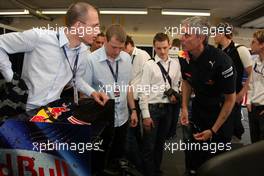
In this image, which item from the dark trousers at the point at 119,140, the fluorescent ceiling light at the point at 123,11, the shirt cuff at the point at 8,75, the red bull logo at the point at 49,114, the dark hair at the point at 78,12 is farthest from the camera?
the fluorescent ceiling light at the point at 123,11

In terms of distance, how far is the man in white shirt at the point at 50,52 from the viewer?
44.5 inches

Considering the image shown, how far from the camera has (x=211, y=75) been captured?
157 cm

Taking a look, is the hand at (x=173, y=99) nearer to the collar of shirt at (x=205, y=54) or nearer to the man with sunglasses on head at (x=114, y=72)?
the man with sunglasses on head at (x=114, y=72)

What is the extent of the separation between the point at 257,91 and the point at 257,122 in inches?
9.9

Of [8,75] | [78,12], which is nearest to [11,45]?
[8,75]

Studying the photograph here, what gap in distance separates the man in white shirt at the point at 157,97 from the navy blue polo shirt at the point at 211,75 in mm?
559

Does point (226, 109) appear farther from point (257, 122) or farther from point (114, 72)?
point (257, 122)

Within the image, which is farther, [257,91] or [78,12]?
[257,91]

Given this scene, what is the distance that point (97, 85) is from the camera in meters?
1.76

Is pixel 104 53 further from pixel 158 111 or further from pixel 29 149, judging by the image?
pixel 29 149

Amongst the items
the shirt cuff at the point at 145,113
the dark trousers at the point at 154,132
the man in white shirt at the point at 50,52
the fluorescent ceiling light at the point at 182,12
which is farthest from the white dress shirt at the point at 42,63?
the fluorescent ceiling light at the point at 182,12

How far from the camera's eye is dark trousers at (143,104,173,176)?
223 cm

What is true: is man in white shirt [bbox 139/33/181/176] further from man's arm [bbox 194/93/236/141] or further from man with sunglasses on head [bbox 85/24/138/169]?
man's arm [bbox 194/93/236/141]

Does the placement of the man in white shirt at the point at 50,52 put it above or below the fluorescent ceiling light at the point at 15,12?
below
